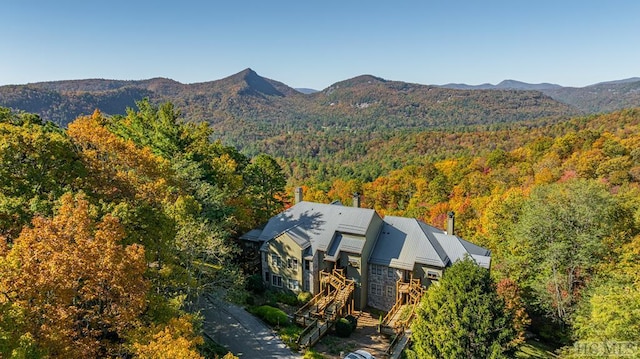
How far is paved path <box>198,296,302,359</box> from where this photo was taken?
23.4 meters

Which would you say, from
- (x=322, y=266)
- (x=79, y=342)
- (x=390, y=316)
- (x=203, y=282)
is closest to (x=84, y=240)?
(x=79, y=342)

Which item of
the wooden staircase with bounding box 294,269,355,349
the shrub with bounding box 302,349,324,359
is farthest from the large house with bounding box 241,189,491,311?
the shrub with bounding box 302,349,324,359

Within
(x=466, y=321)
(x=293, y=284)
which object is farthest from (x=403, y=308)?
(x=466, y=321)

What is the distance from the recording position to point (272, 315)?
89.5 feet

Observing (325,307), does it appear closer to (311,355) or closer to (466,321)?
(311,355)

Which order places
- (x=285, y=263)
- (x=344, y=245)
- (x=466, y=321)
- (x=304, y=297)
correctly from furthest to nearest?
(x=285, y=263)
(x=344, y=245)
(x=304, y=297)
(x=466, y=321)

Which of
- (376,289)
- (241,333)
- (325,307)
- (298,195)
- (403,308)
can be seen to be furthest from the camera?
(298,195)

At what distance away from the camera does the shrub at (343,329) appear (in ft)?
87.8

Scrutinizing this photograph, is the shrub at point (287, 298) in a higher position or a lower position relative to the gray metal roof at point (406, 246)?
lower

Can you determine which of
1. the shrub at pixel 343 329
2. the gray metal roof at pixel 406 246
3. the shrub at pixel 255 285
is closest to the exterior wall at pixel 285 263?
the shrub at pixel 255 285

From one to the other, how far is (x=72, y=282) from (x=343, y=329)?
18182mm

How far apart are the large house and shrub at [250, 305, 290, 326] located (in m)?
4.27

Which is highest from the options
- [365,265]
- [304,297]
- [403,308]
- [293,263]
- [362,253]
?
[362,253]

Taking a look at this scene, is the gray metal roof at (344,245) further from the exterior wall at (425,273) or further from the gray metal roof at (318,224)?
the exterior wall at (425,273)
